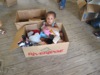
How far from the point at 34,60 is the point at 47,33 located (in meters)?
0.34

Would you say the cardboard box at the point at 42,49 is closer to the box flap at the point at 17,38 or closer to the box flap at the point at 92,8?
the box flap at the point at 17,38

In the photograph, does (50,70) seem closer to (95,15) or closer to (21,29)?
(21,29)

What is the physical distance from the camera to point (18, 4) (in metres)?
2.20

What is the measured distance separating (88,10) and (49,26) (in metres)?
0.65

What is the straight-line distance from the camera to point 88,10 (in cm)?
167

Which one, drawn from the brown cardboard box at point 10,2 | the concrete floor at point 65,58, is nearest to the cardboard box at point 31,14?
the concrete floor at point 65,58

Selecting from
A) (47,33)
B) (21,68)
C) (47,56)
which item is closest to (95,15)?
(47,33)

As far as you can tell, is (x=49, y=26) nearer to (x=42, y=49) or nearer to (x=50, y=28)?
(x=50, y=28)

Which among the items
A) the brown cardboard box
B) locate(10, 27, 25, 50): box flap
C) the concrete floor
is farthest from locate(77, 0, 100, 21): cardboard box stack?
the brown cardboard box

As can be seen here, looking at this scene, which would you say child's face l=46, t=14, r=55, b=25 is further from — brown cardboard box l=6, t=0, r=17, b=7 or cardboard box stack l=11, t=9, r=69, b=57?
brown cardboard box l=6, t=0, r=17, b=7

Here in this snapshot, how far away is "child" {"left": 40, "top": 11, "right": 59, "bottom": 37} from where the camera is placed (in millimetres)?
1376

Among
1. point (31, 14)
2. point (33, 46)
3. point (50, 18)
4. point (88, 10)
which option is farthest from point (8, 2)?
point (88, 10)

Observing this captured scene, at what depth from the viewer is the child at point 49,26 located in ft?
4.51

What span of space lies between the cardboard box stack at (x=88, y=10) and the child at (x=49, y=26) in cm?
59
